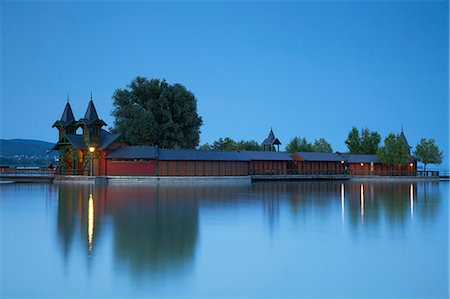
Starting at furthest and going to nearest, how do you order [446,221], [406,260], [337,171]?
[337,171] < [446,221] < [406,260]

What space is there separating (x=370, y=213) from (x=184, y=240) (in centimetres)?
1204

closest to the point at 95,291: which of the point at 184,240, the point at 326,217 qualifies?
the point at 184,240

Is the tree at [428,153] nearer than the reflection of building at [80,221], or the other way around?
the reflection of building at [80,221]

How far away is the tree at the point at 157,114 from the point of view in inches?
2637

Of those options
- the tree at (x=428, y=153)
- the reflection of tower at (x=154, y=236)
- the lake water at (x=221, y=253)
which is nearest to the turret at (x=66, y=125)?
the reflection of tower at (x=154, y=236)

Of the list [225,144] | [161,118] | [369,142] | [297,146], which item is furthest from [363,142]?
[161,118]

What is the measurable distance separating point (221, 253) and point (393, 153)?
65103 millimetres

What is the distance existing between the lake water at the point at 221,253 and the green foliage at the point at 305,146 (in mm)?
70110

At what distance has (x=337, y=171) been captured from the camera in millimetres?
74812

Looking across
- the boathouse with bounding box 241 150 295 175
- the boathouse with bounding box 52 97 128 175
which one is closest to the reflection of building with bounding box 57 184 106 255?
the boathouse with bounding box 52 97 128 175

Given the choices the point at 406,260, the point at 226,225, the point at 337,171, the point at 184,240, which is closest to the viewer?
the point at 406,260

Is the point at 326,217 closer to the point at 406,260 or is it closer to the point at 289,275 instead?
the point at 406,260

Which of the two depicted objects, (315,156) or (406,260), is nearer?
(406,260)

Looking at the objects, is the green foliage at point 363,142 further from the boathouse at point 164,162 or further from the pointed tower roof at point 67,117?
the pointed tower roof at point 67,117
